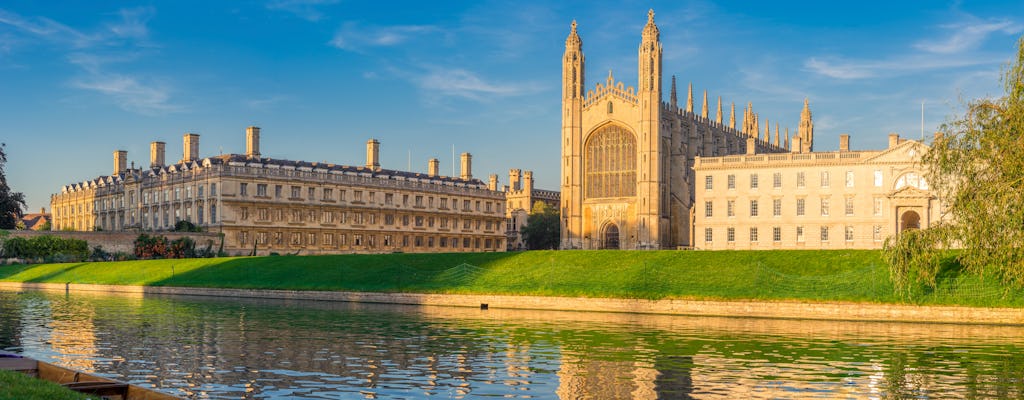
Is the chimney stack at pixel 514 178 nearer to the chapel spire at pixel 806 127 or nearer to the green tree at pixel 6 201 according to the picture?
the chapel spire at pixel 806 127

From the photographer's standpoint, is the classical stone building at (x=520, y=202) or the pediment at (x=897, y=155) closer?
the pediment at (x=897, y=155)

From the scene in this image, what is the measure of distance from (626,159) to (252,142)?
37.7 m

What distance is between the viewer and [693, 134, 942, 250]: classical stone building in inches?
3041

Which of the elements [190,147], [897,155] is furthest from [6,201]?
[897,155]

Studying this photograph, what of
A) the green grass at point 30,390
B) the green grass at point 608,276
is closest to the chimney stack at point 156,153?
→ the green grass at point 608,276

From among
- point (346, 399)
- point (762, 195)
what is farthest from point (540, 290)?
point (762, 195)

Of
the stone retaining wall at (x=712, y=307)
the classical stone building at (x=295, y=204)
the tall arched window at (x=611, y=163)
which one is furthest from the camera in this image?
the tall arched window at (x=611, y=163)

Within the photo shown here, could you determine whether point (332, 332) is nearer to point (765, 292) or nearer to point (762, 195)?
point (765, 292)

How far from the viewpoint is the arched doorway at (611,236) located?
10006 centimetres

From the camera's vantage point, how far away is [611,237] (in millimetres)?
100500

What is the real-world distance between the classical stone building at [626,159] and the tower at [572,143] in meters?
0.10

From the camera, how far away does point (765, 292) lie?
4066 centimetres

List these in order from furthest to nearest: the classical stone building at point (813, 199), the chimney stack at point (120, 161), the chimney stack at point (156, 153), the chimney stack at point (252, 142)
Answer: the chimney stack at point (120, 161), the chimney stack at point (156, 153), the chimney stack at point (252, 142), the classical stone building at point (813, 199)

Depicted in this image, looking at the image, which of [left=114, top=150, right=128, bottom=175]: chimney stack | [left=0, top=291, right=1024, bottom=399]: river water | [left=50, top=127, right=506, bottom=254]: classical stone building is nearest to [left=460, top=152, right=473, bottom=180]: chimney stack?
[left=50, top=127, right=506, bottom=254]: classical stone building
